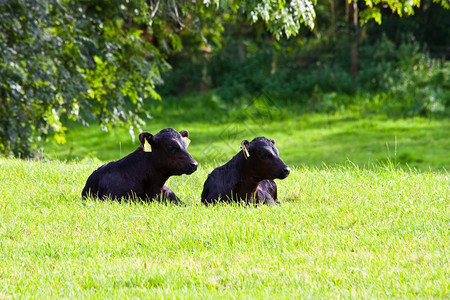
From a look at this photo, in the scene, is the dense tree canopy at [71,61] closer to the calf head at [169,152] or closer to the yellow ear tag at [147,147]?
the calf head at [169,152]

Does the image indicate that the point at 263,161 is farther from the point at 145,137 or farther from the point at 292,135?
the point at 292,135

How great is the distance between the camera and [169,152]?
920cm

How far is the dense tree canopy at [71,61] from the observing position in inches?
608

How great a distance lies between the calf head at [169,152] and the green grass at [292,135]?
9.77 m

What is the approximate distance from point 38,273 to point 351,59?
20590 millimetres

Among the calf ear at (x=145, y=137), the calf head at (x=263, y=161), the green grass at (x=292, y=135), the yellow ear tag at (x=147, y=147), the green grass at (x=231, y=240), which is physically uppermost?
the calf ear at (x=145, y=137)

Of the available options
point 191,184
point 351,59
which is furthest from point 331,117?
point 191,184

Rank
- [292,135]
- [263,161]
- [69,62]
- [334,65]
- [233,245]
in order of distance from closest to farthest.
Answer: [233,245] → [263,161] → [69,62] → [292,135] → [334,65]

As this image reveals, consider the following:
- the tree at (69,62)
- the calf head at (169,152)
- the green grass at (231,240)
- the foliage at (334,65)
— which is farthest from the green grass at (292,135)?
the calf head at (169,152)

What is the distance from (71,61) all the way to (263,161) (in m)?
9.51

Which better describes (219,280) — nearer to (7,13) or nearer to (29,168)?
(29,168)

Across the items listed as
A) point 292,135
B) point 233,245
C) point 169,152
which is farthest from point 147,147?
point 292,135

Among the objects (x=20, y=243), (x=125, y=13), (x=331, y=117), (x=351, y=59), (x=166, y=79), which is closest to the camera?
(x=20, y=243)

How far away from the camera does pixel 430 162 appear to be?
19.3m
